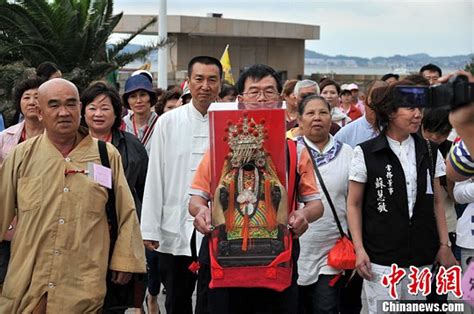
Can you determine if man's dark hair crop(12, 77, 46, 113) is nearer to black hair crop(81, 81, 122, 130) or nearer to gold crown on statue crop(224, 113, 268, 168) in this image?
black hair crop(81, 81, 122, 130)

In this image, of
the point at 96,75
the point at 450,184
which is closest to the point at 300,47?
the point at 96,75

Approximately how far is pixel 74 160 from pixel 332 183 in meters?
2.07

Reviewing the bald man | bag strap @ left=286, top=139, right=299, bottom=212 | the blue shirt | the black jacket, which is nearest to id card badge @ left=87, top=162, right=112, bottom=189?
the bald man

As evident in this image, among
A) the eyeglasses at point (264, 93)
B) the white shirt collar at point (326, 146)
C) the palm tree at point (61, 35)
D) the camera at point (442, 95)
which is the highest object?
the palm tree at point (61, 35)

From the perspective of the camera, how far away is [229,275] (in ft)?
16.5

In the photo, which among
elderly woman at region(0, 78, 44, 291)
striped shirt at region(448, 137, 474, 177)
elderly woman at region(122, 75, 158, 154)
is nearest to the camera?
striped shirt at region(448, 137, 474, 177)

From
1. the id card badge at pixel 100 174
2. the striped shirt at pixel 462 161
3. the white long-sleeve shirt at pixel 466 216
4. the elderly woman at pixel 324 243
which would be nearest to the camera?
the striped shirt at pixel 462 161

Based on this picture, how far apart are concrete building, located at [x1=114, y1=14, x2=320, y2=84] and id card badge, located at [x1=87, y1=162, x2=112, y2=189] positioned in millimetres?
20007

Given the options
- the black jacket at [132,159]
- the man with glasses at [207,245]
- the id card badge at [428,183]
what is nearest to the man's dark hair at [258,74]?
the man with glasses at [207,245]

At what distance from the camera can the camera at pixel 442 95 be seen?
3057 millimetres

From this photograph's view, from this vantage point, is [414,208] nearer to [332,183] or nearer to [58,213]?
[332,183]

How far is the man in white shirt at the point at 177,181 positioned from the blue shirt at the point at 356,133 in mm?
1580

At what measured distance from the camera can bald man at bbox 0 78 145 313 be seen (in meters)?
5.21

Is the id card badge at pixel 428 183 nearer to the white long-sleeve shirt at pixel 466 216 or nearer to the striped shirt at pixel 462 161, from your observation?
the white long-sleeve shirt at pixel 466 216
